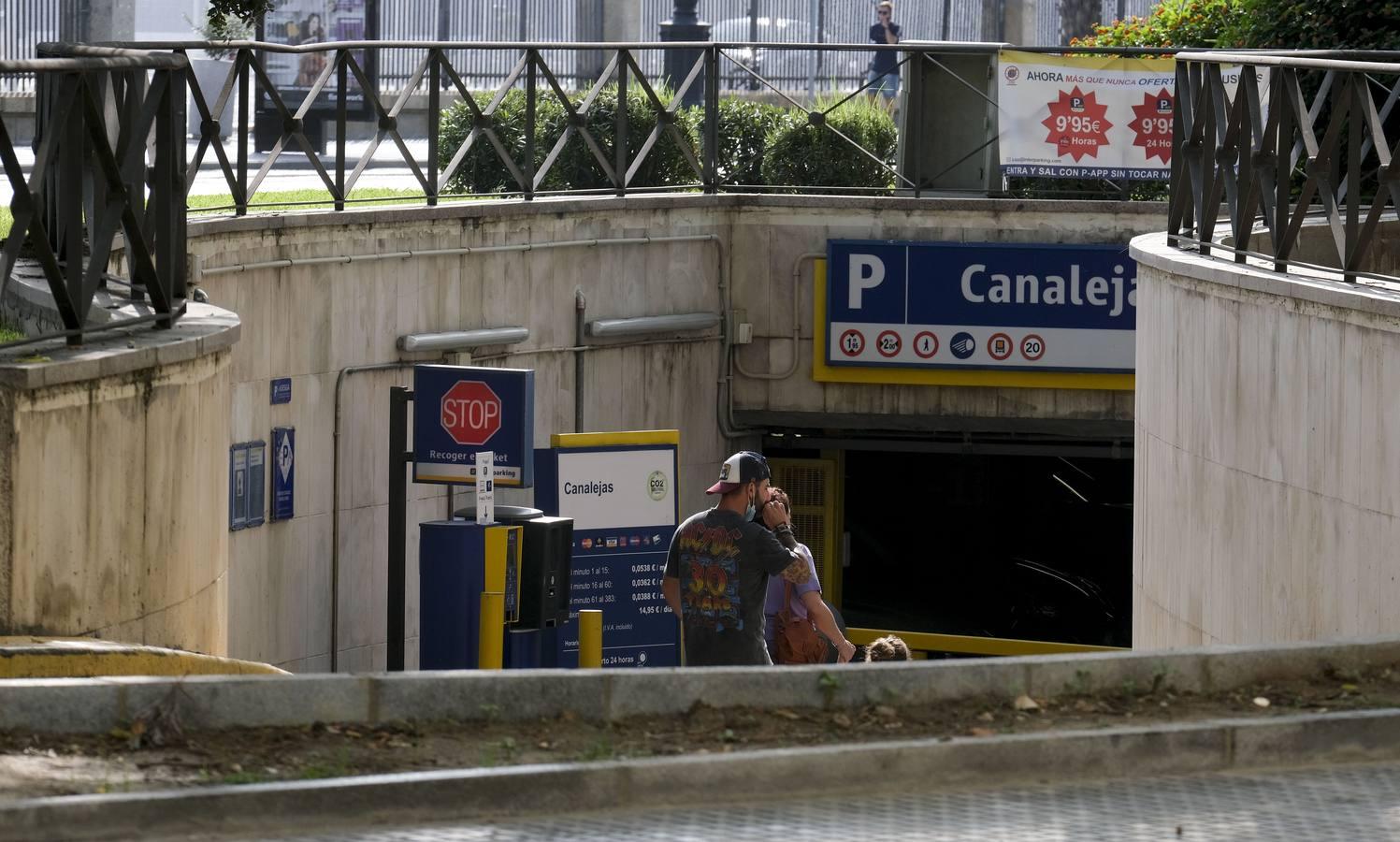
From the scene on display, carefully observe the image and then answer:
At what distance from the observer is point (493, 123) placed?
Answer: 49.5 ft

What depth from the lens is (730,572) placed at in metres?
8.83

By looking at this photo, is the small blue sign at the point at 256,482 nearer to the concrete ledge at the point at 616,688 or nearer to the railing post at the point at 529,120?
the railing post at the point at 529,120

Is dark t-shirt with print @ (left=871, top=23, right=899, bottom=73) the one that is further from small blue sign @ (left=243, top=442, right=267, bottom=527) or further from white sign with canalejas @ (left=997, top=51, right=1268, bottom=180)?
small blue sign @ (left=243, top=442, right=267, bottom=527)

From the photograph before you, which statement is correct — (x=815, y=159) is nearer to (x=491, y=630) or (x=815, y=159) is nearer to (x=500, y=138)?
(x=500, y=138)

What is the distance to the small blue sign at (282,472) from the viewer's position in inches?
479

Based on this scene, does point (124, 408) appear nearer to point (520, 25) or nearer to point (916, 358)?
point (916, 358)

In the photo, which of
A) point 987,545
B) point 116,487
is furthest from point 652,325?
point 116,487

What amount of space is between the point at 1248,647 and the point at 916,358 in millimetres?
9543

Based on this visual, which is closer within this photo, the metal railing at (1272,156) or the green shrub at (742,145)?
the metal railing at (1272,156)

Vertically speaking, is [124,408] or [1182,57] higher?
[1182,57]

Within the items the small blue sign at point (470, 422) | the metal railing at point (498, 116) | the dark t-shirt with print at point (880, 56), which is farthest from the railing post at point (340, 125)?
the dark t-shirt with print at point (880, 56)

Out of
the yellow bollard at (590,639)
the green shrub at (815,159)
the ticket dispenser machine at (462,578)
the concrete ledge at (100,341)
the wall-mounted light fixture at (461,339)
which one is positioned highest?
the green shrub at (815,159)

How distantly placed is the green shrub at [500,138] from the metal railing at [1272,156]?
610 cm

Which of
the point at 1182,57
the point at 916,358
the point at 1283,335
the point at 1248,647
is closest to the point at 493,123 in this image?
the point at 916,358
